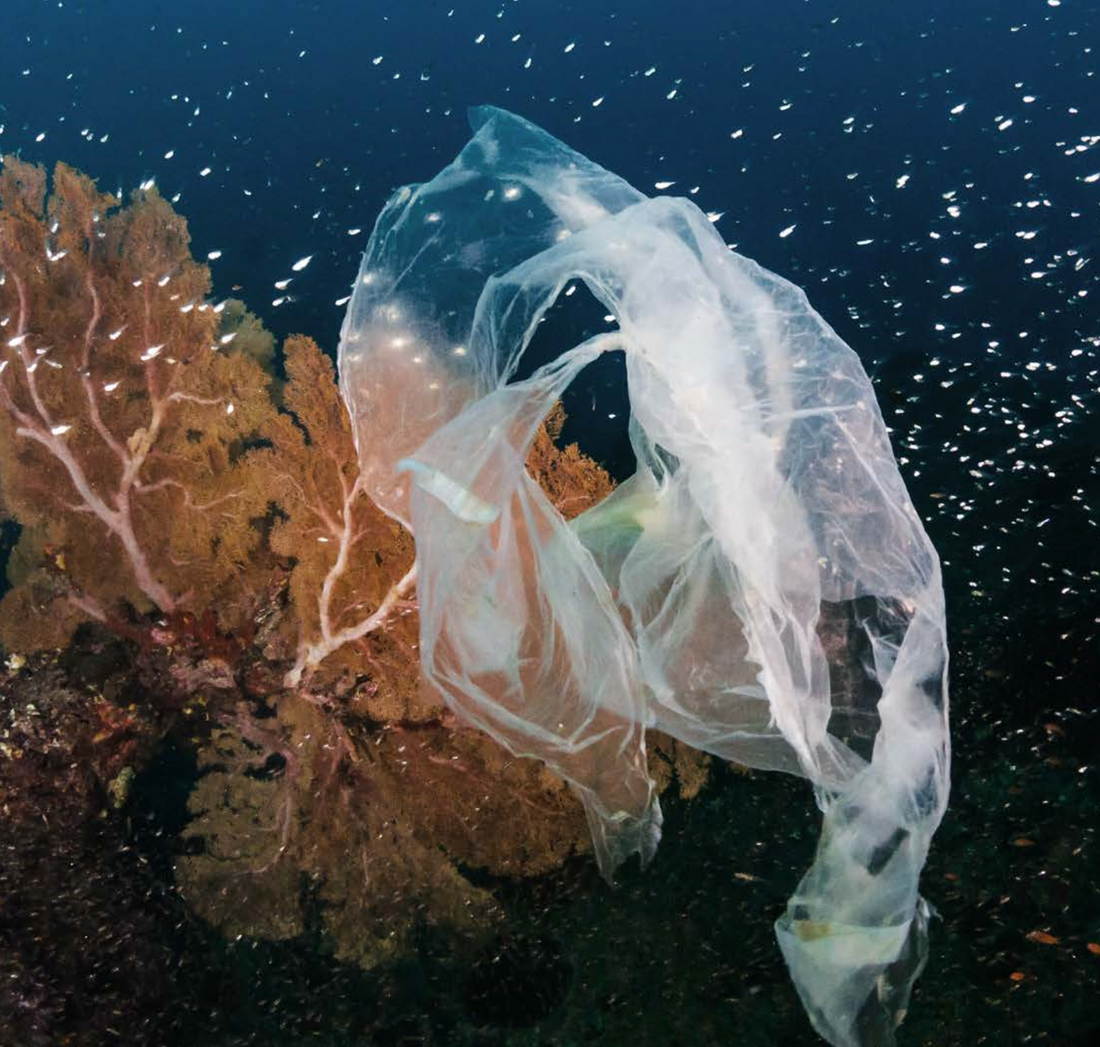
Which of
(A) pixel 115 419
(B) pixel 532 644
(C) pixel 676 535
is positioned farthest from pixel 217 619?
(C) pixel 676 535

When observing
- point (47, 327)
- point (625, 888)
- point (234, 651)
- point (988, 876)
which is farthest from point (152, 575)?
point (988, 876)

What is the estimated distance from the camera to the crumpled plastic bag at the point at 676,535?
2.52 m

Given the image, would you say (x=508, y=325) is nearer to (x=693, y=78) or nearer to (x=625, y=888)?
(x=625, y=888)

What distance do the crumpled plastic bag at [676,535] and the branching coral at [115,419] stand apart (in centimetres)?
300

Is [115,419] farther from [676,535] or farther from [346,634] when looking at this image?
[676,535]

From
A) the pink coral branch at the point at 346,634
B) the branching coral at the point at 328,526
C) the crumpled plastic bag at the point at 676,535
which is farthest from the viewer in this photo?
the pink coral branch at the point at 346,634

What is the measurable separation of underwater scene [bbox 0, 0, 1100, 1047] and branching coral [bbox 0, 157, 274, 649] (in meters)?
0.03

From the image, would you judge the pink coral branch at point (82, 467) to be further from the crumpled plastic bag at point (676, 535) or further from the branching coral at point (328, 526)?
the crumpled plastic bag at point (676, 535)

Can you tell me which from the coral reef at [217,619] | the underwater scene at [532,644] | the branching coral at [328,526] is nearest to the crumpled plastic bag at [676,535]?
the underwater scene at [532,644]

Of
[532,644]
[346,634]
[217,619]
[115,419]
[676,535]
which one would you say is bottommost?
[346,634]

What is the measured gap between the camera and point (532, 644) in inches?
115

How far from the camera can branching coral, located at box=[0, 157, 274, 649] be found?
5398mm

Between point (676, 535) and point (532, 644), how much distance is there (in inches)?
27.9

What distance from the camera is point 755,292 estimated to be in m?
2.60
